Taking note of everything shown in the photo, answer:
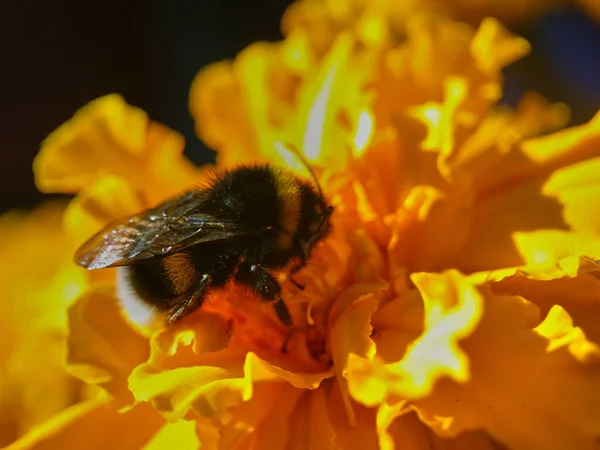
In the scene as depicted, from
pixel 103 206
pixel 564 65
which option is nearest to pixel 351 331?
pixel 103 206

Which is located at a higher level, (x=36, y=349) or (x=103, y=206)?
(x=103, y=206)

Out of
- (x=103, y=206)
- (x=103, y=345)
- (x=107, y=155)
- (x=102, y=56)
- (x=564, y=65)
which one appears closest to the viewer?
(x=103, y=345)

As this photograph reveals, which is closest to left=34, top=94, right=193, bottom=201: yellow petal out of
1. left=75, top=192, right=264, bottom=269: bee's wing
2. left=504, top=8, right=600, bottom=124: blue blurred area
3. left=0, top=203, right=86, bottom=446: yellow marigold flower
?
left=0, top=203, right=86, bottom=446: yellow marigold flower

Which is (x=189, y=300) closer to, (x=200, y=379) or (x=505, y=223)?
(x=200, y=379)

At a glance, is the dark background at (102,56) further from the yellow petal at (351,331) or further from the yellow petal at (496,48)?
the yellow petal at (351,331)

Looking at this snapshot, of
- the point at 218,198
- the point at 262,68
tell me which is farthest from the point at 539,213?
A: the point at 262,68

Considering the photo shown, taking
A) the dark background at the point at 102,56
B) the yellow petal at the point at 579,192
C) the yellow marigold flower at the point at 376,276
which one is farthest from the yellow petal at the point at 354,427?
the dark background at the point at 102,56

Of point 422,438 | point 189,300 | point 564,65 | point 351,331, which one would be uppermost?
point 189,300
